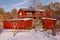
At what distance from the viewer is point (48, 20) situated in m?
7.26

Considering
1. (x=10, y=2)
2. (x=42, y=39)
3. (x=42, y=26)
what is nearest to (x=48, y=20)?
(x=42, y=26)

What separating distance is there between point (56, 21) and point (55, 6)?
773 mm

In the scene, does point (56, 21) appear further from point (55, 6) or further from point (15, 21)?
point (15, 21)

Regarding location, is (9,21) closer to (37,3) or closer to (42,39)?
(37,3)

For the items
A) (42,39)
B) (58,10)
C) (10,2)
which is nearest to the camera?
(42,39)

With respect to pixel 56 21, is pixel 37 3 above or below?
above

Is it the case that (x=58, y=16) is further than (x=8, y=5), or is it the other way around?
(x=58, y=16)

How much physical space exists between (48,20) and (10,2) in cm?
242

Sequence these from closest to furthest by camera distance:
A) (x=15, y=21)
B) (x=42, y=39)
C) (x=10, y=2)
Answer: (x=42, y=39) < (x=10, y=2) < (x=15, y=21)

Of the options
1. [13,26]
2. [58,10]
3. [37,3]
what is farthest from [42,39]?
[13,26]

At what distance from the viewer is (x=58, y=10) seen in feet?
21.7

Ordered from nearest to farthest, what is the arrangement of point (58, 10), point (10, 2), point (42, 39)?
1. point (42, 39)
2. point (10, 2)
3. point (58, 10)

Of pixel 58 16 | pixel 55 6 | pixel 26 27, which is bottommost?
pixel 26 27

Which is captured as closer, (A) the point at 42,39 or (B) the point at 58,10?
(A) the point at 42,39
